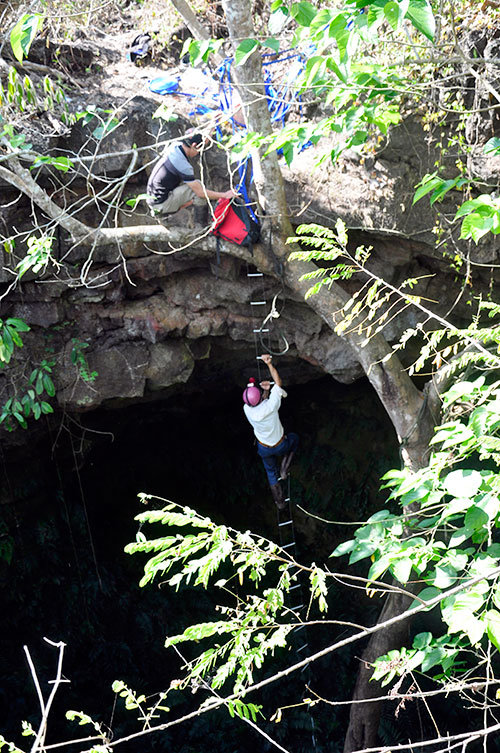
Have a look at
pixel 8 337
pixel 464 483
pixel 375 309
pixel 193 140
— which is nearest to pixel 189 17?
pixel 193 140

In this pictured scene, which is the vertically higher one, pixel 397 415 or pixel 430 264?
pixel 430 264

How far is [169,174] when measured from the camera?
443cm

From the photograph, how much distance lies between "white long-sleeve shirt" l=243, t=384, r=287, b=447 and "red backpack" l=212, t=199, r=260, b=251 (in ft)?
4.39

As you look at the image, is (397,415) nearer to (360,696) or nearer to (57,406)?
(360,696)

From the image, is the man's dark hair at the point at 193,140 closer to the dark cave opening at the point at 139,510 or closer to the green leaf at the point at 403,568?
the dark cave opening at the point at 139,510

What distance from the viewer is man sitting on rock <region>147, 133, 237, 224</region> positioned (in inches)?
172

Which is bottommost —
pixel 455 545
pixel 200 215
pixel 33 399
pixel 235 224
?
pixel 455 545

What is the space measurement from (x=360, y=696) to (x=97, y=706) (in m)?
2.97

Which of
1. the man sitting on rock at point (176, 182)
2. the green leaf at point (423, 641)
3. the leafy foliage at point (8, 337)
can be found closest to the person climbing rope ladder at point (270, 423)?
the man sitting on rock at point (176, 182)

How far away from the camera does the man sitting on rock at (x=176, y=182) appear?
14.4 ft

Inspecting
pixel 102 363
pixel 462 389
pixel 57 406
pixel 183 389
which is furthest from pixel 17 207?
pixel 462 389

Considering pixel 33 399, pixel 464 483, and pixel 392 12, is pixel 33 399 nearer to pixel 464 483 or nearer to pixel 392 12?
pixel 464 483

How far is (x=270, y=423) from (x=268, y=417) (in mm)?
79

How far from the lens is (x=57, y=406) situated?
19.0 ft
